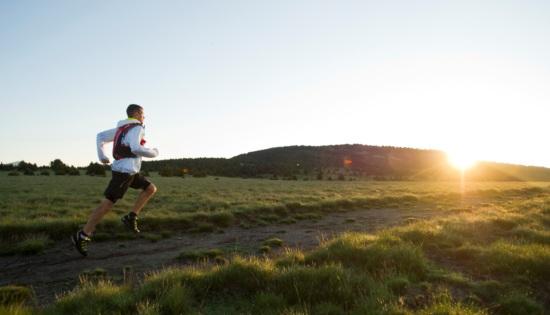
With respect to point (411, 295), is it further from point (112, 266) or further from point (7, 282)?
point (7, 282)

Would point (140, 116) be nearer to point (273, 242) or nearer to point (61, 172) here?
point (273, 242)

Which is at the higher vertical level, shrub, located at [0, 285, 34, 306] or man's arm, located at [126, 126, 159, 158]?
man's arm, located at [126, 126, 159, 158]

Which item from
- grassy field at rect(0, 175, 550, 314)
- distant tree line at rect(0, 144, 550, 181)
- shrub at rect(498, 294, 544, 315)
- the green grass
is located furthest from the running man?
distant tree line at rect(0, 144, 550, 181)

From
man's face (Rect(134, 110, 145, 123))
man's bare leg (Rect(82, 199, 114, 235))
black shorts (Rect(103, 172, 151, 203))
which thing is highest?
man's face (Rect(134, 110, 145, 123))

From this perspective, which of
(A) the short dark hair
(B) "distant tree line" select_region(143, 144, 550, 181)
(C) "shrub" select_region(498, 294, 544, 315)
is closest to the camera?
(C) "shrub" select_region(498, 294, 544, 315)

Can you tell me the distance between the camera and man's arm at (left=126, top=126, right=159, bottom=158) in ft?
26.4

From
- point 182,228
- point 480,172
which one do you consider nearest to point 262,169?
point 480,172

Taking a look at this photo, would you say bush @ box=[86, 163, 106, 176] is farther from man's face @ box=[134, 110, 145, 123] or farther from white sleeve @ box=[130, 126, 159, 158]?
white sleeve @ box=[130, 126, 159, 158]

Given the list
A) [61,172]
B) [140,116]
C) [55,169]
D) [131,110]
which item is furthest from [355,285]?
[55,169]

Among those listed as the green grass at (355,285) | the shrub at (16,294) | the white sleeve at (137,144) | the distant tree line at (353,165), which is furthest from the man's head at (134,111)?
the distant tree line at (353,165)

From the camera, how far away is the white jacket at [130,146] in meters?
8.09

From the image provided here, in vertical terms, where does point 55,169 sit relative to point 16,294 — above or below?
above

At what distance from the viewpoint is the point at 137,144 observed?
26.6 ft

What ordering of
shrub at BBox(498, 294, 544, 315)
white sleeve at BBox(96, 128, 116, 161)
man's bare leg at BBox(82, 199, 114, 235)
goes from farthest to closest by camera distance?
white sleeve at BBox(96, 128, 116, 161) → man's bare leg at BBox(82, 199, 114, 235) → shrub at BBox(498, 294, 544, 315)
